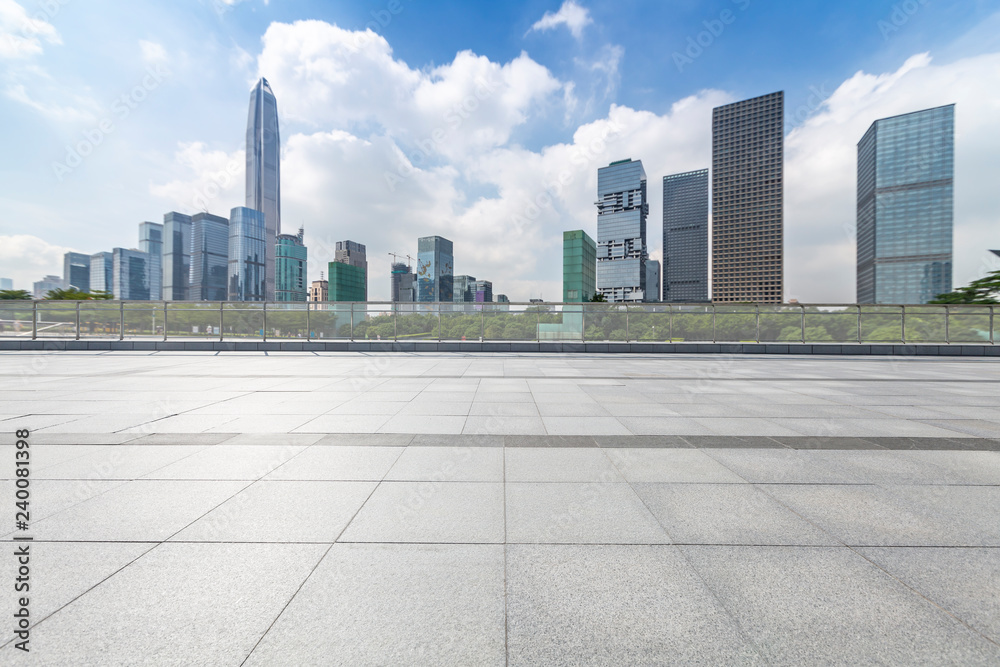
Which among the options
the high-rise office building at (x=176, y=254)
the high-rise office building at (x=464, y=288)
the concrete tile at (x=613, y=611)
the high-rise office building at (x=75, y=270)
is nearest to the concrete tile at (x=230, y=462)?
the concrete tile at (x=613, y=611)

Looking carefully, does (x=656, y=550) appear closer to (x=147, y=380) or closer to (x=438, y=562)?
(x=438, y=562)

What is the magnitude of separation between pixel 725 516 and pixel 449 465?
232 cm

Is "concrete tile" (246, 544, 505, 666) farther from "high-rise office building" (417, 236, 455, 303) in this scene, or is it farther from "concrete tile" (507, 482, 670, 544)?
"high-rise office building" (417, 236, 455, 303)

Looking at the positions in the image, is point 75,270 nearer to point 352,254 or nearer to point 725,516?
point 352,254

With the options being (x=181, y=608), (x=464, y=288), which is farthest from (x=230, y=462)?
(x=464, y=288)

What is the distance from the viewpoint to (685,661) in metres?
1.67

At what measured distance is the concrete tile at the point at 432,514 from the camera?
2654mm

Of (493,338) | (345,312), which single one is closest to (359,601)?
(493,338)

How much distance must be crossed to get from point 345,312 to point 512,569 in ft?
61.5

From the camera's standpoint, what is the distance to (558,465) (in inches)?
156

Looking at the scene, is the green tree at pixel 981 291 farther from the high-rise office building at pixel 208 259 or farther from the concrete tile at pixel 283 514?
the high-rise office building at pixel 208 259

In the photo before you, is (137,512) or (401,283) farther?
(401,283)

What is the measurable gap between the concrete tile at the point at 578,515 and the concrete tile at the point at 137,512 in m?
2.26

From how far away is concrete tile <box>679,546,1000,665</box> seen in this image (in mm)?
1712
